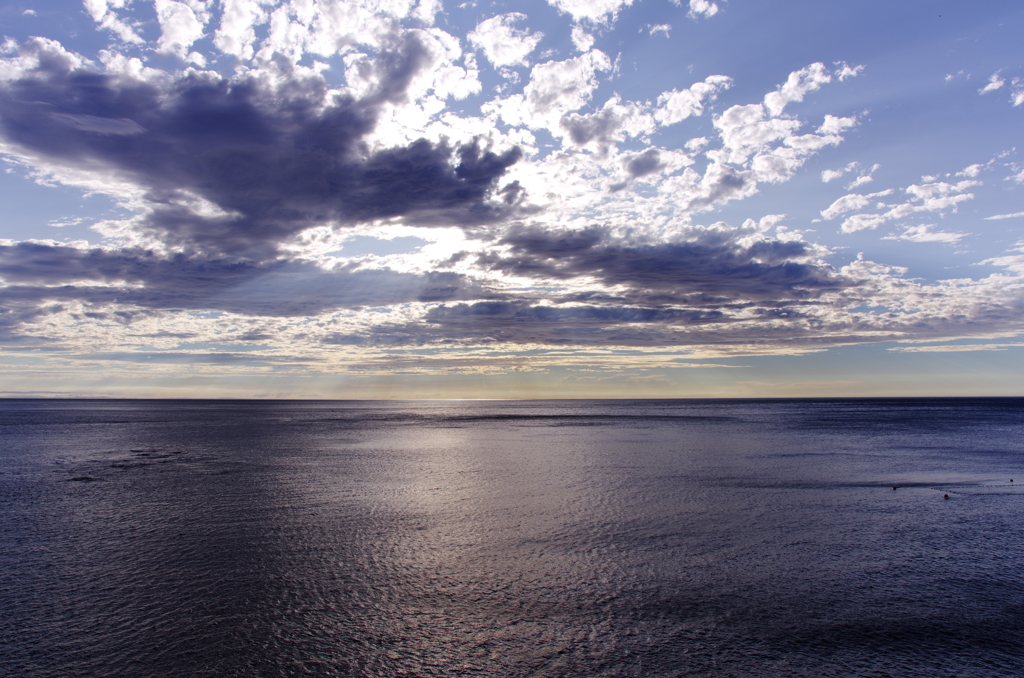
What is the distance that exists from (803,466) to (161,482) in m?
34.4

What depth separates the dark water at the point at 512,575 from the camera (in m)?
9.50

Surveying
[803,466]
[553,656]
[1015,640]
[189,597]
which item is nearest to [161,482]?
[189,597]

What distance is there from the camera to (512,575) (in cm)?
1340

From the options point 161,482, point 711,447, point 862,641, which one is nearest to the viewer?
point 862,641

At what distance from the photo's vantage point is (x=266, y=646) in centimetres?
982

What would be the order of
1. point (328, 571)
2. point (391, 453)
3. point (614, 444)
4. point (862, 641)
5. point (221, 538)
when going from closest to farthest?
1. point (862, 641)
2. point (328, 571)
3. point (221, 538)
4. point (391, 453)
5. point (614, 444)

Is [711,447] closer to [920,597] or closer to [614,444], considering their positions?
[614,444]

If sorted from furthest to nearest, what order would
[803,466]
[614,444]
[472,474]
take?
[614,444], [803,466], [472,474]

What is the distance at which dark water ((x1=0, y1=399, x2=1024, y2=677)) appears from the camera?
9500 mm

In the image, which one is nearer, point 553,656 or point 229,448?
point 553,656

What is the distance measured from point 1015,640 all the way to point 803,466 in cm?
2405

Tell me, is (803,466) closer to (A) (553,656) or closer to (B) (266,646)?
(A) (553,656)

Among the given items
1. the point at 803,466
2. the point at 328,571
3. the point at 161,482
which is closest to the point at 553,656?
the point at 328,571

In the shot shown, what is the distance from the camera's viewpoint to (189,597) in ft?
39.1
